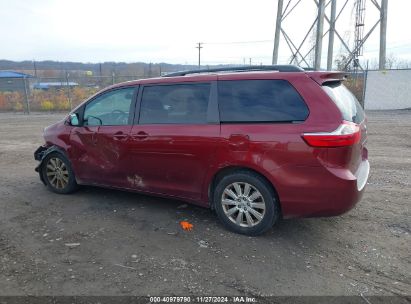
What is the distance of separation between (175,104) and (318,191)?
1.97 metres

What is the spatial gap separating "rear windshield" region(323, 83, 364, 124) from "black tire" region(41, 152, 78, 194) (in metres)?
3.89

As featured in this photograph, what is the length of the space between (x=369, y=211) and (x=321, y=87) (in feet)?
6.71

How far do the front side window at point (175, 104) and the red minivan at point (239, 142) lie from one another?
0.04 ft

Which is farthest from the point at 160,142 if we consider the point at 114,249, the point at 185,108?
the point at 114,249

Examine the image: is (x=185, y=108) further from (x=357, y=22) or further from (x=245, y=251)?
(x=357, y=22)

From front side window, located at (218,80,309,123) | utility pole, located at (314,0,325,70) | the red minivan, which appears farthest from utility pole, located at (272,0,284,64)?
front side window, located at (218,80,309,123)

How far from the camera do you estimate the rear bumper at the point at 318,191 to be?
3.40 m

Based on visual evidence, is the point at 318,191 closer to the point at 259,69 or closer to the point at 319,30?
the point at 259,69

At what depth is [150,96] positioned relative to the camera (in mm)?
4523

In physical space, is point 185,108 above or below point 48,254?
above

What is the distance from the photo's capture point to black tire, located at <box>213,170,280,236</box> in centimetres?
373

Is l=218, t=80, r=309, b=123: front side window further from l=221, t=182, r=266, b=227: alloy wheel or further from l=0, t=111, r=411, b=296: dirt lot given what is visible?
l=0, t=111, r=411, b=296: dirt lot

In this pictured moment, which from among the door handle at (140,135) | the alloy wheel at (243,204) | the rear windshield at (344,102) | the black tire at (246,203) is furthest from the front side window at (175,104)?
the rear windshield at (344,102)

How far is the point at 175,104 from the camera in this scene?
14.1 feet
